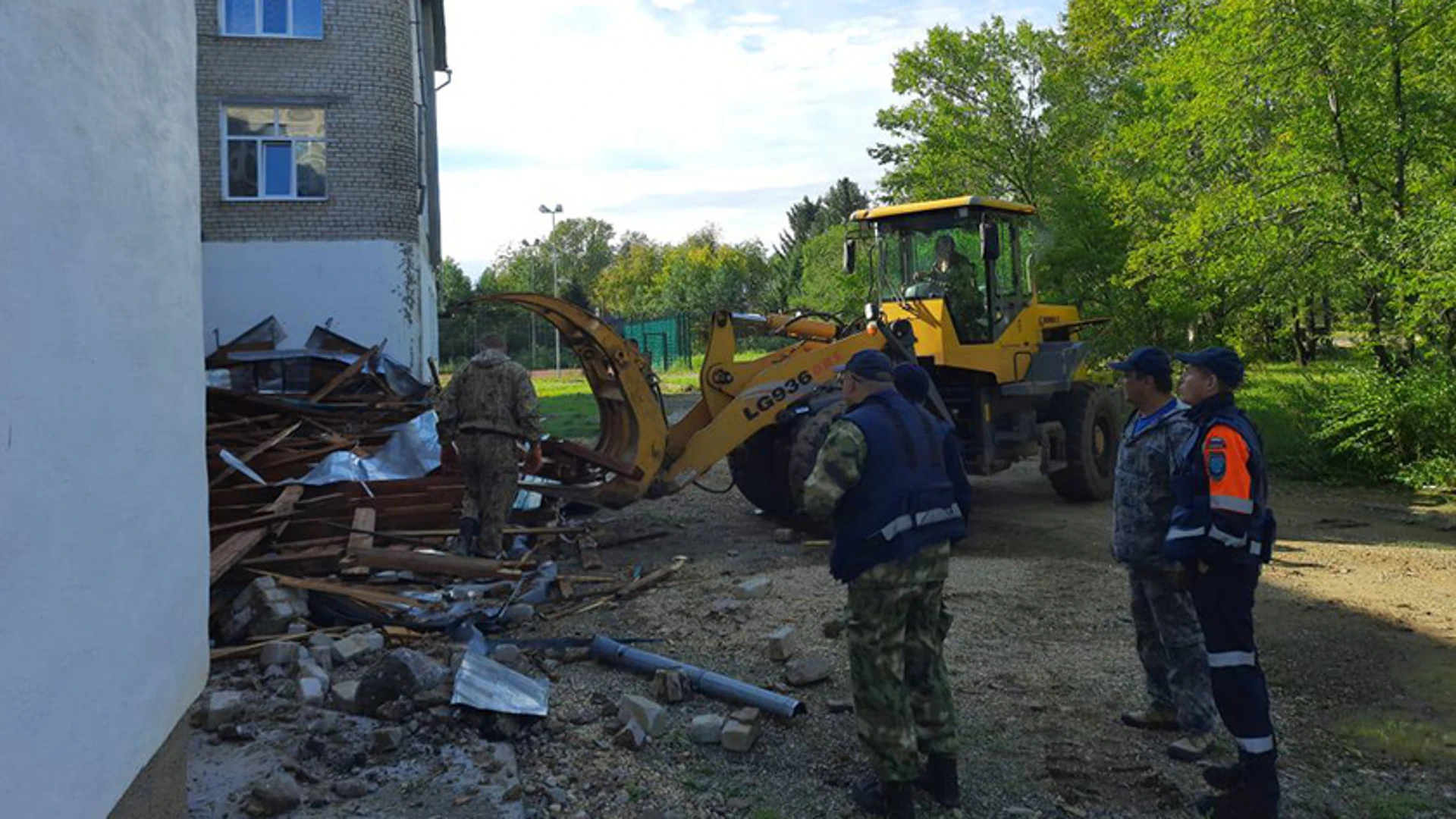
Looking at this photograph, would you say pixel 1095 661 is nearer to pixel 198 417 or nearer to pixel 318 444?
pixel 198 417

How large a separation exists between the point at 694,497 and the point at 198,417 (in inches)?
314

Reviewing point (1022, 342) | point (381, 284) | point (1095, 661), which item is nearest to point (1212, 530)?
point (1095, 661)

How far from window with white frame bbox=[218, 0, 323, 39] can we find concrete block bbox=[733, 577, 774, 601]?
13218 millimetres

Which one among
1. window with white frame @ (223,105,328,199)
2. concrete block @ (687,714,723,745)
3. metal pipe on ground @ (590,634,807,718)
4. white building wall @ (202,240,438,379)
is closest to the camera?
concrete block @ (687,714,723,745)

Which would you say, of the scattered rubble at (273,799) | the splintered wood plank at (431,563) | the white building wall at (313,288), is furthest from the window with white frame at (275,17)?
the scattered rubble at (273,799)

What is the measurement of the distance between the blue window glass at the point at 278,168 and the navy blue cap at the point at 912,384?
14.1m

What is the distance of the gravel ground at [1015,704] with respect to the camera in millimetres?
4121

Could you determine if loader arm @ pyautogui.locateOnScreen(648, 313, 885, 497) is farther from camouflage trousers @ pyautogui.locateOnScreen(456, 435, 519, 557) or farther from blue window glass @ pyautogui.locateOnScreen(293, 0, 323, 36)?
blue window glass @ pyautogui.locateOnScreen(293, 0, 323, 36)

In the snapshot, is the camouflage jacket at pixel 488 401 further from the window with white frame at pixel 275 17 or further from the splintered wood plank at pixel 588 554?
the window with white frame at pixel 275 17

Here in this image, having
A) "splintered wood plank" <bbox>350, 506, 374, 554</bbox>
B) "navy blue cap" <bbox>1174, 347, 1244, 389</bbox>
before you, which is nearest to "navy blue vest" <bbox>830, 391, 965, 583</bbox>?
"navy blue cap" <bbox>1174, 347, 1244, 389</bbox>

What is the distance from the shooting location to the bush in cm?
1140

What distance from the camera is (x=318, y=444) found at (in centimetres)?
980

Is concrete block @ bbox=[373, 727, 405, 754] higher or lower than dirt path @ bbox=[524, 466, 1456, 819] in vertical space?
higher

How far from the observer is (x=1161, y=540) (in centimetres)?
452
